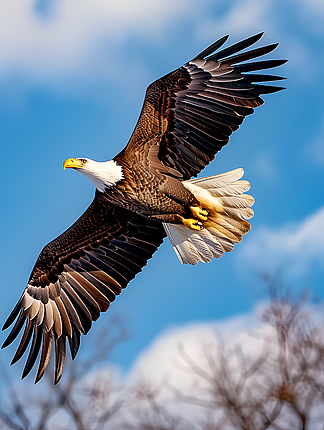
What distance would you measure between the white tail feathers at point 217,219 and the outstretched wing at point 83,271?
38cm

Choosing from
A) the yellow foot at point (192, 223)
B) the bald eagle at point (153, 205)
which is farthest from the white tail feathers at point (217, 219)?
the yellow foot at point (192, 223)

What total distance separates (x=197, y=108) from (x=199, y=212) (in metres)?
1.17

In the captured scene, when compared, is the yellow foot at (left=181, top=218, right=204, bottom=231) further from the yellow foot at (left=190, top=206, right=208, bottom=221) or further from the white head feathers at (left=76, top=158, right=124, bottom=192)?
the white head feathers at (left=76, top=158, right=124, bottom=192)

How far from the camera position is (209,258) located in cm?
671

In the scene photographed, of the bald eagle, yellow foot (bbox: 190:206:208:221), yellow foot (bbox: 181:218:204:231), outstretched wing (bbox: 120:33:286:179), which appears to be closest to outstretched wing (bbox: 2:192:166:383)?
the bald eagle

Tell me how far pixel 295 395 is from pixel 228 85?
181 inches

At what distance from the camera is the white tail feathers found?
255 inches

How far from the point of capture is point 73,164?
6270 mm

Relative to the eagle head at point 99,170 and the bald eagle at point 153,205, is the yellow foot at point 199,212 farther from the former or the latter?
the eagle head at point 99,170

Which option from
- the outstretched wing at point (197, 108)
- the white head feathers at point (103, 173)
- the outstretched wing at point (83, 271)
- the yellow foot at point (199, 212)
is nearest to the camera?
the white head feathers at point (103, 173)

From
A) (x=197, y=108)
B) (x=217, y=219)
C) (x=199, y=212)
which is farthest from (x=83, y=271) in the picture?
(x=197, y=108)

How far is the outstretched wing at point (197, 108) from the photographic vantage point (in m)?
6.16

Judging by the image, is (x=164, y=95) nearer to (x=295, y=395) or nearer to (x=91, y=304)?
(x=91, y=304)

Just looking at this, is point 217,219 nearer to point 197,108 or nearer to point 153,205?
point 153,205
